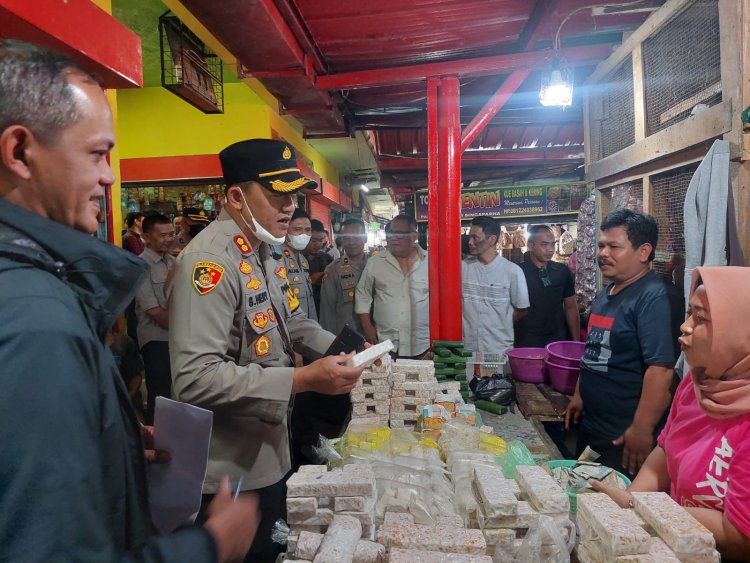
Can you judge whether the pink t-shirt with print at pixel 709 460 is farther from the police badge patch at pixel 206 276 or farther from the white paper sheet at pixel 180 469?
the police badge patch at pixel 206 276

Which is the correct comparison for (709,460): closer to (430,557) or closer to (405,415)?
(430,557)

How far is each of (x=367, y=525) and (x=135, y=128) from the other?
8.30 meters

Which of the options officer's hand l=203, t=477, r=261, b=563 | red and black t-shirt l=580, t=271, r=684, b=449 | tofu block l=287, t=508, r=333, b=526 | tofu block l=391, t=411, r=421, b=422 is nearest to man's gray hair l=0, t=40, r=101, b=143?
officer's hand l=203, t=477, r=261, b=563

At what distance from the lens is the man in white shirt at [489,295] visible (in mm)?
4684

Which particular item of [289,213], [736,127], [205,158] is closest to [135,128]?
[205,158]

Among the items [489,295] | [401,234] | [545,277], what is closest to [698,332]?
[489,295]

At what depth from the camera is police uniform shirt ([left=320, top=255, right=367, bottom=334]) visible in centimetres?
521

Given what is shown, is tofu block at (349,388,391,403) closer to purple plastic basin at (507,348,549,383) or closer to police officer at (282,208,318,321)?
purple plastic basin at (507,348,549,383)

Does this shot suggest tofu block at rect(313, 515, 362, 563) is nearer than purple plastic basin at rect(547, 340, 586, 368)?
Yes

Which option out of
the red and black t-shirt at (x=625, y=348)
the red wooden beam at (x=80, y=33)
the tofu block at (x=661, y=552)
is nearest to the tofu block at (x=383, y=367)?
the red and black t-shirt at (x=625, y=348)

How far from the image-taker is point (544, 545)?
145cm

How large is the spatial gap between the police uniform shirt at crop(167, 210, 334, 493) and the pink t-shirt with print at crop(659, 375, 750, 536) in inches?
A: 60.6

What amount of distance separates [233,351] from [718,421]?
188 centimetres

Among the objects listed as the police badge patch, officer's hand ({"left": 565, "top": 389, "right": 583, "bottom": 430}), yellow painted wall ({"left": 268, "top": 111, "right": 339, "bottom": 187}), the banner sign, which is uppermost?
yellow painted wall ({"left": 268, "top": 111, "right": 339, "bottom": 187})
